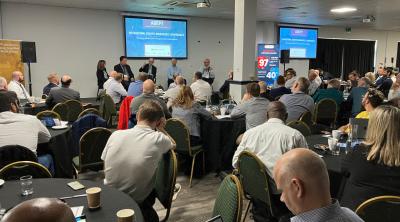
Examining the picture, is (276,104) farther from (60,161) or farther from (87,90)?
(87,90)

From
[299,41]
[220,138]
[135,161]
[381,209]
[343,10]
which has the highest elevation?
[343,10]

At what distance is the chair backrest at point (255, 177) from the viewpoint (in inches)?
103

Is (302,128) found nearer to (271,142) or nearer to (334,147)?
(334,147)

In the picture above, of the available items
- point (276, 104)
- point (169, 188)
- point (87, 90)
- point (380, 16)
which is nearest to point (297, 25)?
point (380, 16)

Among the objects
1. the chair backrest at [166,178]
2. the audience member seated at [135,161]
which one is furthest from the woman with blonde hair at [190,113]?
the audience member seated at [135,161]

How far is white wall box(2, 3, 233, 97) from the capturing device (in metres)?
9.45

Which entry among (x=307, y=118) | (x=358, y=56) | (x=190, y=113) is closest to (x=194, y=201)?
(x=190, y=113)

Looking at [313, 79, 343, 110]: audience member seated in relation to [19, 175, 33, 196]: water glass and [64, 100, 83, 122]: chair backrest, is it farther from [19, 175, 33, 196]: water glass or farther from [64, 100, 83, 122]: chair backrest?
[19, 175, 33, 196]: water glass

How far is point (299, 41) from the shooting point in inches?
578

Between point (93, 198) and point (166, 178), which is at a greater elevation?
point (93, 198)

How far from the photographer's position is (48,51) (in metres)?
9.90

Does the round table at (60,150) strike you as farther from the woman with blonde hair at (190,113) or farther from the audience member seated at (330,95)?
the audience member seated at (330,95)

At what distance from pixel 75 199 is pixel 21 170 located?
698 mm

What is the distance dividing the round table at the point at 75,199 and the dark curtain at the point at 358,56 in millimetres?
17316
